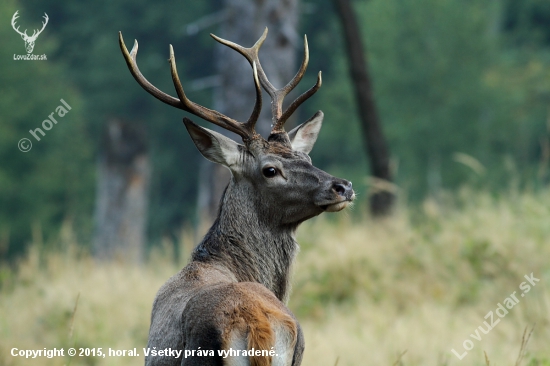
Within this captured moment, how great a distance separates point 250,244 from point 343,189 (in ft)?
2.00

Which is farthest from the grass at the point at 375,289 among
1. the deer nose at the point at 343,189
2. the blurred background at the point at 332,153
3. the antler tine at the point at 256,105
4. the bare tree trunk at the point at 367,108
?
the antler tine at the point at 256,105

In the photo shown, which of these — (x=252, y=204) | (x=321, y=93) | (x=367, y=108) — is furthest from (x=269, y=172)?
(x=321, y=93)

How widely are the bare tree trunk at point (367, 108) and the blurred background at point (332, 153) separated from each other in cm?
2

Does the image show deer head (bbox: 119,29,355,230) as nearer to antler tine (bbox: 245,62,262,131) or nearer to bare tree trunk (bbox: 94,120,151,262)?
antler tine (bbox: 245,62,262,131)

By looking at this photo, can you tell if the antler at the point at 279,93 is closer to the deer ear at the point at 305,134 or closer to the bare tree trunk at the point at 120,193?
the deer ear at the point at 305,134

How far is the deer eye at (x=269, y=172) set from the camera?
464 centimetres

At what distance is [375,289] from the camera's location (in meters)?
8.28

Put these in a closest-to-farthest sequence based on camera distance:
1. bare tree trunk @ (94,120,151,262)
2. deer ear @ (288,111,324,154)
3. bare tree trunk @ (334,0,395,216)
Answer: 1. deer ear @ (288,111,324,154)
2. bare tree trunk @ (94,120,151,262)
3. bare tree trunk @ (334,0,395,216)

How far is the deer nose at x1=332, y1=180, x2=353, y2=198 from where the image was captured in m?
4.48

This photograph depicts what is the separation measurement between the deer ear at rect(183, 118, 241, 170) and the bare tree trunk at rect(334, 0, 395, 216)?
6305 millimetres

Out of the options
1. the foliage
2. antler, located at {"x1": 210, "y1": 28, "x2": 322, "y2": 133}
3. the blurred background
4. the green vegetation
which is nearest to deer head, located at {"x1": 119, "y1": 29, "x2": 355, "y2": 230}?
antler, located at {"x1": 210, "y1": 28, "x2": 322, "y2": 133}

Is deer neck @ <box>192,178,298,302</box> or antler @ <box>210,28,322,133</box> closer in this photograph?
deer neck @ <box>192,178,298,302</box>

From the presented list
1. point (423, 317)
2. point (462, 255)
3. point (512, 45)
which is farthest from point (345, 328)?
point (512, 45)

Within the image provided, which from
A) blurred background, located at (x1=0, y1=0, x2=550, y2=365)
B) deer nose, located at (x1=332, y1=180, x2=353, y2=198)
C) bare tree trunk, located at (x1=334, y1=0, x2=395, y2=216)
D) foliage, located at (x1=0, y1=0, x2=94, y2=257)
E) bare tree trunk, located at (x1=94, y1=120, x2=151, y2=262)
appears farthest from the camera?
foliage, located at (x1=0, y1=0, x2=94, y2=257)
